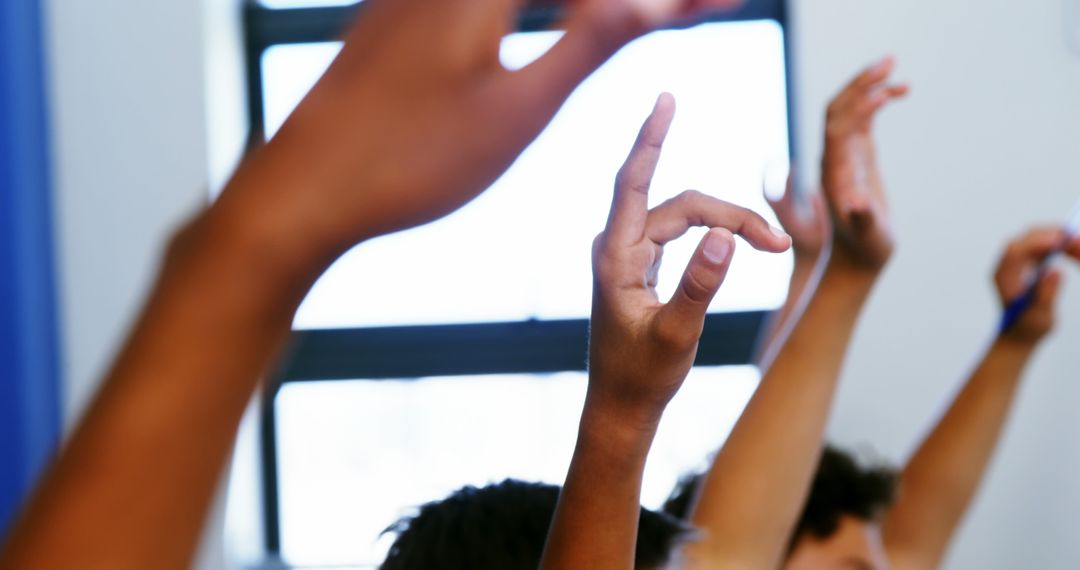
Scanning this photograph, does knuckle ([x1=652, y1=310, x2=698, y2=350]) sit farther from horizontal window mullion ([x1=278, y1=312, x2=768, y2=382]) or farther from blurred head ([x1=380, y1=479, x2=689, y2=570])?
horizontal window mullion ([x1=278, y1=312, x2=768, y2=382])

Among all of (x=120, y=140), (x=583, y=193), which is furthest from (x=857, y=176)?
(x=120, y=140)

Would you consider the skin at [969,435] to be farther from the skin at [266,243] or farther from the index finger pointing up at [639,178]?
the skin at [266,243]

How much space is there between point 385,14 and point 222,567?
1784 millimetres

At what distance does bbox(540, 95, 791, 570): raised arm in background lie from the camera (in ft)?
1.29

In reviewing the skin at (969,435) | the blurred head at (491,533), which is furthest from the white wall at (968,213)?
the blurred head at (491,533)

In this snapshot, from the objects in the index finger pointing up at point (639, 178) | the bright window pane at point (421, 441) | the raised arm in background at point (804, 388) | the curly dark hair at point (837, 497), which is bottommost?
the bright window pane at point (421, 441)

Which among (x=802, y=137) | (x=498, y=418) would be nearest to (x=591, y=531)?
(x=802, y=137)

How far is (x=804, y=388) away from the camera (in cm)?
81

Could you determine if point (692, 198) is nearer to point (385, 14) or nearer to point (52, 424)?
point (385, 14)

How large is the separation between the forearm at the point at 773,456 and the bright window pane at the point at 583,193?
Result: 3.42 ft

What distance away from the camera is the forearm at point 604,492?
411 mm

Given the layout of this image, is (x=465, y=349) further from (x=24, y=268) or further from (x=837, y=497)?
(x=837, y=497)

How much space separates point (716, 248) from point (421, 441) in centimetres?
163

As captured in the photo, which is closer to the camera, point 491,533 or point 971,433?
point 491,533
